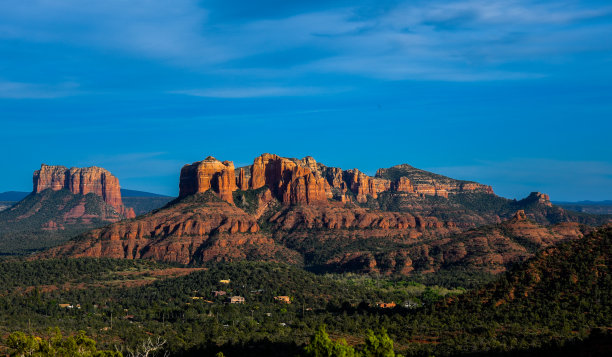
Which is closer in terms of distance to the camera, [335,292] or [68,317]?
[68,317]

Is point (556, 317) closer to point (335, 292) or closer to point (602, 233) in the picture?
point (602, 233)

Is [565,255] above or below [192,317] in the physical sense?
above

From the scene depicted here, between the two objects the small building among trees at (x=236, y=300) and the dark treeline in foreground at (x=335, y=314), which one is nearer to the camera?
the dark treeline in foreground at (x=335, y=314)

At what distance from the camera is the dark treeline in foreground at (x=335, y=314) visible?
323ft

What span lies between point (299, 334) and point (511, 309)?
33.5 metres

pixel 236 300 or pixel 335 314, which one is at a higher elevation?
pixel 236 300

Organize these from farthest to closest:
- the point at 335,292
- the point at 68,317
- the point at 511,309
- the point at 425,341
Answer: the point at 335,292 < the point at 68,317 < the point at 511,309 < the point at 425,341

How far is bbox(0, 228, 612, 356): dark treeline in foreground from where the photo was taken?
98.5m

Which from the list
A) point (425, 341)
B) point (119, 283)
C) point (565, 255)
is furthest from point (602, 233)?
point (119, 283)

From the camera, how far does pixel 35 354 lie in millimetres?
84812

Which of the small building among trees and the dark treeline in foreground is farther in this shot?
the small building among trees

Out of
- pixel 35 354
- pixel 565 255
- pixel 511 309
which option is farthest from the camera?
pixel 565 255

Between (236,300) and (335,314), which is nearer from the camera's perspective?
(335,314)

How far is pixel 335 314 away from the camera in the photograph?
140 metres
